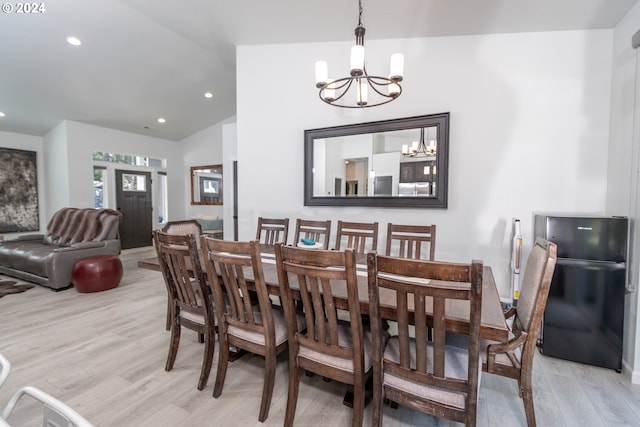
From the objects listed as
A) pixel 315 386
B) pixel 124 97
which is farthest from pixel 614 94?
pixel 124 97

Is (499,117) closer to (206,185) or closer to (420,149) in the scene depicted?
(420,149)

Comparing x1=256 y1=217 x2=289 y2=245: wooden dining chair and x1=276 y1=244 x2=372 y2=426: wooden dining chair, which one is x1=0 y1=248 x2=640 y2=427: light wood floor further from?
x1=256 y1=217 x2=289 y2=245: wooden dining chair

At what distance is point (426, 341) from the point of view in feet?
4.04

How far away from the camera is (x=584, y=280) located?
2205 mm

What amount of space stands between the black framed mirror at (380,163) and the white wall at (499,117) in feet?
0.34

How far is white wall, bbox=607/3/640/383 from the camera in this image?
6.73ft

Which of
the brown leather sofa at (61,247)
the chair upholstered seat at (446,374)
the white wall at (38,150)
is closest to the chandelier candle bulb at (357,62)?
the chair upholstered seat at (446,374)

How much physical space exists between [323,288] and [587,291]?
2185 millimetres

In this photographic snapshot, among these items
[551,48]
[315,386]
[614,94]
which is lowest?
[315,386]

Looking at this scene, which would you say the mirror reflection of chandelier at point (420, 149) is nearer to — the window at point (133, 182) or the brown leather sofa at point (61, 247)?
the brown leather sofa at point (61, 247)

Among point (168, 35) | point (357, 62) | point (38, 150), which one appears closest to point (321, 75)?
point (357, 62)

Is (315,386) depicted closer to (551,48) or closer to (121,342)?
(121,342)

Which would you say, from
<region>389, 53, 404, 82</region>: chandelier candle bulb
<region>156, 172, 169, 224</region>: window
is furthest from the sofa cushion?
<region>389, 53, 404, 82</region>: chandelier candle bulb

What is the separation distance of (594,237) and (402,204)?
155cm
